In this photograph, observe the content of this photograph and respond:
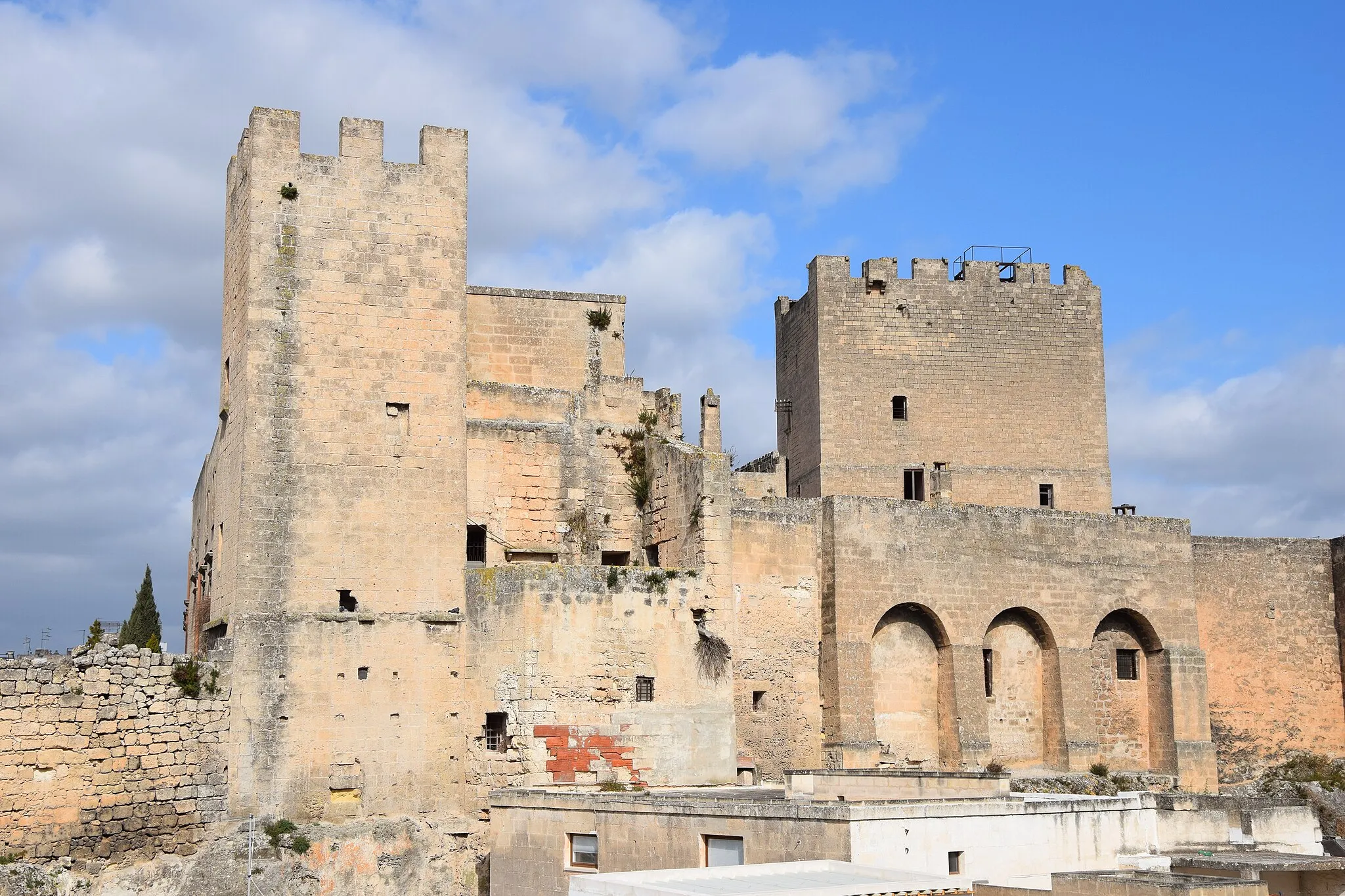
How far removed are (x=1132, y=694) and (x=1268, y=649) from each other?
395cm

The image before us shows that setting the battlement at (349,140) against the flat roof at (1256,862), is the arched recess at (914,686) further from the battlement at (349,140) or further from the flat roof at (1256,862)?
the battlement at (349,140)

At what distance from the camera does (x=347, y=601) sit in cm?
2391

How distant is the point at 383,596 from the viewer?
24.0 m

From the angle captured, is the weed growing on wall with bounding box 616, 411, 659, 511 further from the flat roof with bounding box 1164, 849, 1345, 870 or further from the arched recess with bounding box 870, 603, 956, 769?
the flat roof with bounding box 1164, 849, 1345, 870

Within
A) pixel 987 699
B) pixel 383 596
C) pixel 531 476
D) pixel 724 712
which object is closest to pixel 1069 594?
pixel 987 699

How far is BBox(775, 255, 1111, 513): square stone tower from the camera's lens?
1389 inches

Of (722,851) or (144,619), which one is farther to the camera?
(144,619)

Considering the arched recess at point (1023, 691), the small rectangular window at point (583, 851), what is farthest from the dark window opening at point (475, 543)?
the arched recess at point (1023, 691)

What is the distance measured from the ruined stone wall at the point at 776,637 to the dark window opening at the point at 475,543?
4.35 meters

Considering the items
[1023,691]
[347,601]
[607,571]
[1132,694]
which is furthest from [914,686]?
[347,601]

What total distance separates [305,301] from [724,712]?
9.39 metres

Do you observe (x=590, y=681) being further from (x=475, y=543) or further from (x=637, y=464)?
(x=637, y=464)

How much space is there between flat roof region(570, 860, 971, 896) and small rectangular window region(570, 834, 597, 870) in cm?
473

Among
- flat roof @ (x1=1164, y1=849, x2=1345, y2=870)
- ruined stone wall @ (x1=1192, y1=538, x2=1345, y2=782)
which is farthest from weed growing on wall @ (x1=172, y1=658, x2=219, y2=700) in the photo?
ruined stone wall @ (x1=1192, y1=538, x2=1345, y2=782)
